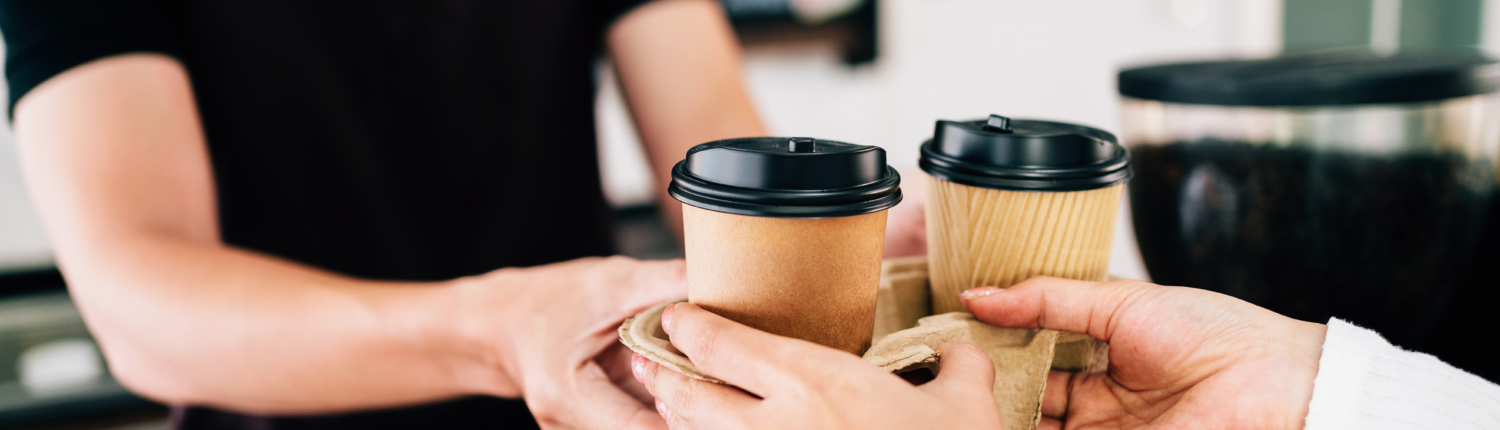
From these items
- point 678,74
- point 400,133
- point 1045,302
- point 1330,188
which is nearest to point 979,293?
point 1045,302

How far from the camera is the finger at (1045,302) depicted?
17.5 inches

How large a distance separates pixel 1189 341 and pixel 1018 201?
6.7 inches

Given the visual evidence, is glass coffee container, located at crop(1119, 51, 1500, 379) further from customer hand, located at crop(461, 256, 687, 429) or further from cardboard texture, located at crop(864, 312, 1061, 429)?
customer hand, located at crop(461, 256, 687, 429)

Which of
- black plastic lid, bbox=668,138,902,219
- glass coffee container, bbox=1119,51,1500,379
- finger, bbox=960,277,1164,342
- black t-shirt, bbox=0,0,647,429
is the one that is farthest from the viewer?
black t-shirt, bbox=0,0,647,429

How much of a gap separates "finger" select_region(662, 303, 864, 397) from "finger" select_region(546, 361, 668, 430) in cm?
10

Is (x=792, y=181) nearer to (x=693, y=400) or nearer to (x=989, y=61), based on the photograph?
(x=693, y=400)

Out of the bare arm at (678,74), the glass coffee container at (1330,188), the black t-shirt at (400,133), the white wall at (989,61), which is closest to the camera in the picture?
the glass coffee container at (1330,188)

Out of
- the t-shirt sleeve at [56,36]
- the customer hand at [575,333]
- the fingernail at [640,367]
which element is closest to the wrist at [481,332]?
the customer hand at [575,333]

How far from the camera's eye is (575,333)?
1.66 feet

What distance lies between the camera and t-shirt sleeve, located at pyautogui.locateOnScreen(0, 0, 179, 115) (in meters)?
0.62

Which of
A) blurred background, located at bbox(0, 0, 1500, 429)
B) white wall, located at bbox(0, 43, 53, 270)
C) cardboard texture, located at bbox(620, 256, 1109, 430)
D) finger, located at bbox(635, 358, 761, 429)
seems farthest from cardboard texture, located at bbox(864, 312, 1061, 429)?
white wall, located at bbox(0, 43, 53, 270)

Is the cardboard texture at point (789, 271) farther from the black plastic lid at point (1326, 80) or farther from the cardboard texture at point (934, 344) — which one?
the black plastic lid at point (1326, 80)

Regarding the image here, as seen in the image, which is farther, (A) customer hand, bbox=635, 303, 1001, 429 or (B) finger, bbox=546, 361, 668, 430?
(B) finger, bbox=546, 361, 668, 430

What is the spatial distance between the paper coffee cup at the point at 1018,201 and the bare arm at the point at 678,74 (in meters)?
0.46
